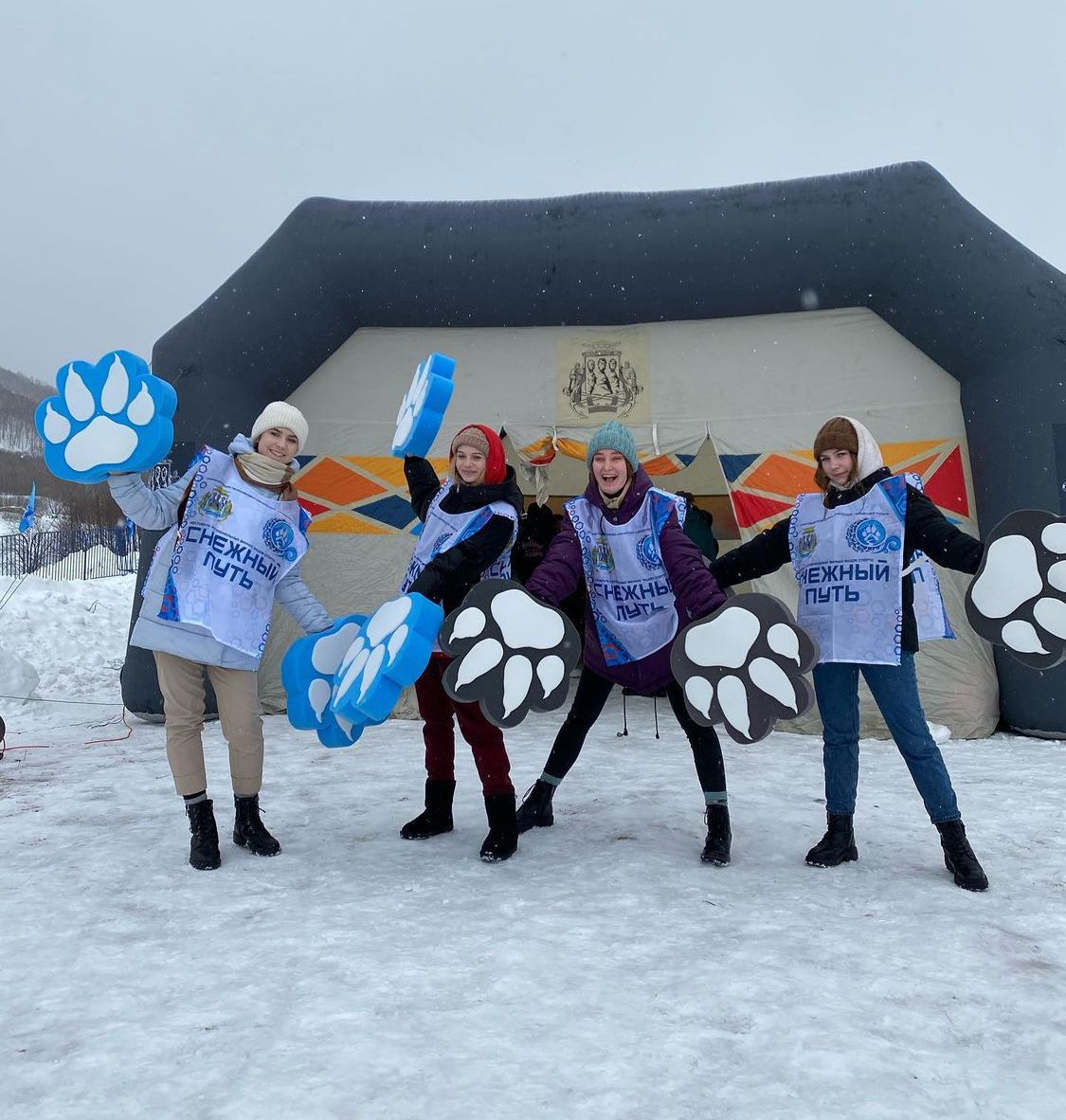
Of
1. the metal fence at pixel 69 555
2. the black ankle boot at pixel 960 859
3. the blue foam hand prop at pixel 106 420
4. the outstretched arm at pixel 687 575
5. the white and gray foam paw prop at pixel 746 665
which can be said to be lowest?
the black ankle boot at pixel 960 859

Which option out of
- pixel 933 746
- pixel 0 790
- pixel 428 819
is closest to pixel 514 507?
pixel 428 819

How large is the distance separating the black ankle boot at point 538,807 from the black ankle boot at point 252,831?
719 millimetres

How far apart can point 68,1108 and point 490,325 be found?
424 cm

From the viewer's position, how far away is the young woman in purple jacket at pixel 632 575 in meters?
2.34

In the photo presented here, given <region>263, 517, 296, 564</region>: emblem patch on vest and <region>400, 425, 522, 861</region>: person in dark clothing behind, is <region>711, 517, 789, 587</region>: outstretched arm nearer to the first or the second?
<region>400, 425, 522, 861</region>: person in dark clothing behind

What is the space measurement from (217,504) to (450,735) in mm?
947

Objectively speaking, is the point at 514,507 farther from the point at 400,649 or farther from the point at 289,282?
the point at 289,282

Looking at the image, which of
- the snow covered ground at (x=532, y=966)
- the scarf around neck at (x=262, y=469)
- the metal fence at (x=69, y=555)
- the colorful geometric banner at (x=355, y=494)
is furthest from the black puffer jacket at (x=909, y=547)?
the metal fence at (x=69, y=555)

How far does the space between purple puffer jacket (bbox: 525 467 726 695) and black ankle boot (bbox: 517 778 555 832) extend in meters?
0.43

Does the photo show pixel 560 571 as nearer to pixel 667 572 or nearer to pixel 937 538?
pixel 667 572

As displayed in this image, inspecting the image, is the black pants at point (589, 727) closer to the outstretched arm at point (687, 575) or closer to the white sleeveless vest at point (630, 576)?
the white sleeveless vest at point (630, 576)

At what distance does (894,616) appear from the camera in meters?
2.21

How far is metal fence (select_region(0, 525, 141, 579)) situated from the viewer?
17375 mm

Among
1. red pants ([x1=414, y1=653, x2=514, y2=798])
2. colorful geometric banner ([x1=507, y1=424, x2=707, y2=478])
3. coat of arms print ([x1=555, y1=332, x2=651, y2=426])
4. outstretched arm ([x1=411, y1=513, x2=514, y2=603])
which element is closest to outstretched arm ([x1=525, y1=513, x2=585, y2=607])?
outstretched arm ([x1=411, y1=513, x2=514, y2=603])
